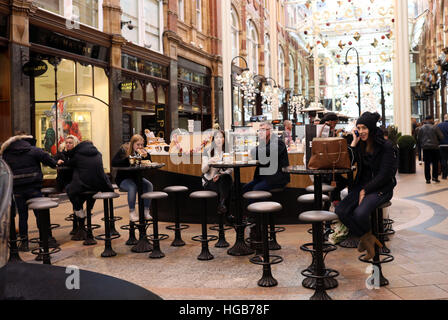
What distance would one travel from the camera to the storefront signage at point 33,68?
9.40 metres

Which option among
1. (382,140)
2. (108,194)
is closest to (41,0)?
(108,194)

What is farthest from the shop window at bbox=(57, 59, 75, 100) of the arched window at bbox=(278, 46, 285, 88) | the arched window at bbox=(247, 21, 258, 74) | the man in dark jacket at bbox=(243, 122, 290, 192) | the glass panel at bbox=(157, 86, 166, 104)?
the arched window at bbox=(278, 46, 285, 88)

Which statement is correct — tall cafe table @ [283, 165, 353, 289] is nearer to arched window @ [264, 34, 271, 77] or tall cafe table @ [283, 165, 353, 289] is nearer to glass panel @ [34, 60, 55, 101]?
glass panel @ [34, 60, 55, 101]

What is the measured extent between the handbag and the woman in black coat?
1.13ft

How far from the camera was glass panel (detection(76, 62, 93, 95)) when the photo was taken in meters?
11.7

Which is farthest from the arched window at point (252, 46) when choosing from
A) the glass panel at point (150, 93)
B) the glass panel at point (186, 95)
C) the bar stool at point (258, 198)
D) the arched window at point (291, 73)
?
the bar stool at point (258, 198)

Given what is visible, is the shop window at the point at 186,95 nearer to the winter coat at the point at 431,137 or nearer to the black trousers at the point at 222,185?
the winter coat at the point at 431,137

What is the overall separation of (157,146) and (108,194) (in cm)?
334

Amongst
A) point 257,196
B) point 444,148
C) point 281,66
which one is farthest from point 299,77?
point 257,196

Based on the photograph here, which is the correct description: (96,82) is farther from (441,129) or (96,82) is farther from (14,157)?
(441,129)

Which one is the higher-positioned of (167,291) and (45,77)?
(45,77)

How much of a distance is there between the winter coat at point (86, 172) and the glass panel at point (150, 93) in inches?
356

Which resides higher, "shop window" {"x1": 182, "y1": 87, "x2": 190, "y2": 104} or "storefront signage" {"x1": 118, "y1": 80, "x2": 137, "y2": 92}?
"shop window" {"x1": 182, "y1": 87, "x2": 190, "y2": 104}

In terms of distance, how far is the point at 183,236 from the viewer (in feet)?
21.0
